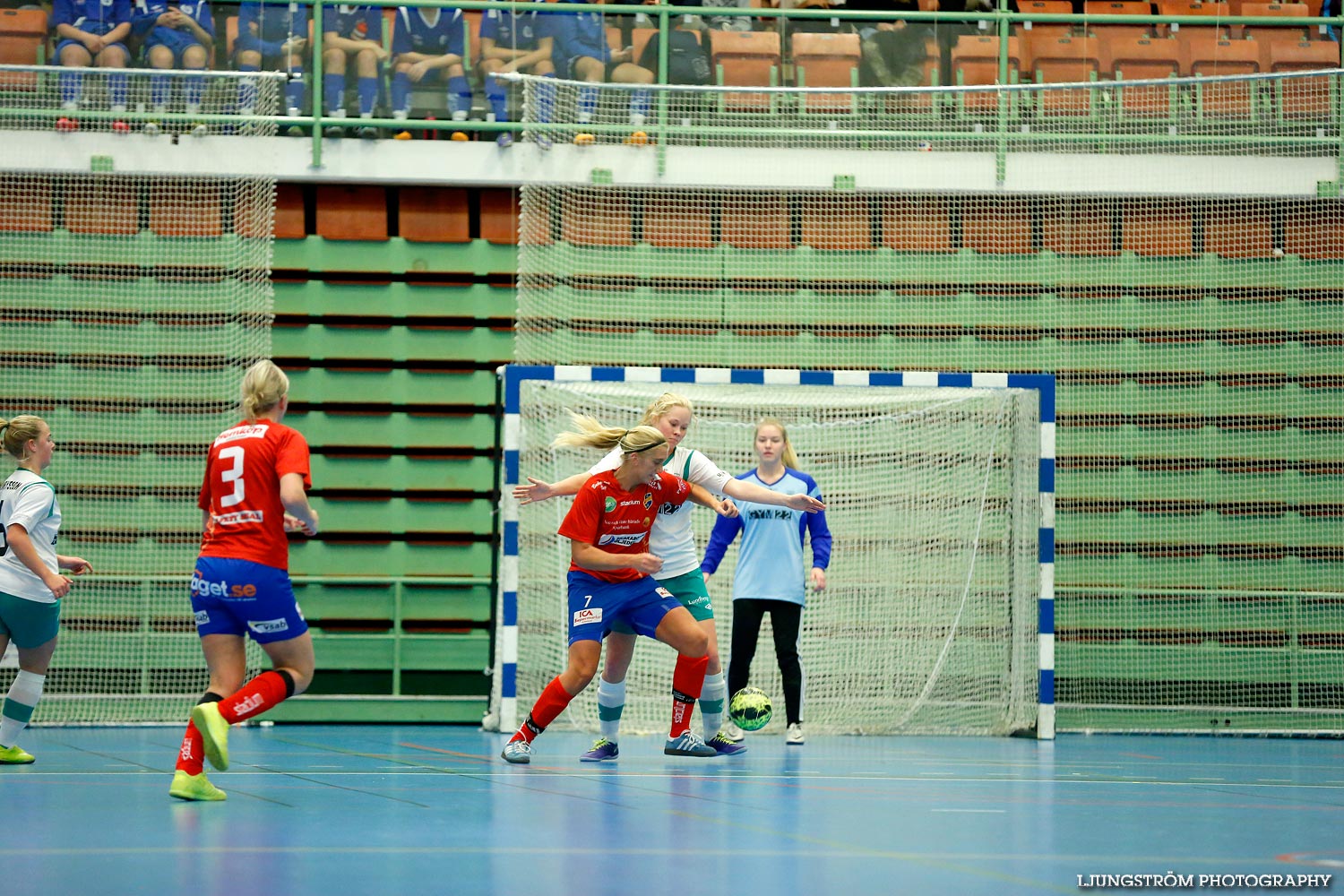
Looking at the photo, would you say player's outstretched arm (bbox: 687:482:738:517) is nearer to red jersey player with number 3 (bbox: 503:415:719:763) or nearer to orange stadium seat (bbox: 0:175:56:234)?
red jersey player with number 3 (bbox: 503:415:719:763)

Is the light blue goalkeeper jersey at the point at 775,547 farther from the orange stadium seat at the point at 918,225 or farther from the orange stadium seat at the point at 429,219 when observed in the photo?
the orange stadium seat at the point at 429,219

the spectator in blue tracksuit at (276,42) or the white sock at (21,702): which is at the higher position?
the spectator in blue tracksuit at (276,42)

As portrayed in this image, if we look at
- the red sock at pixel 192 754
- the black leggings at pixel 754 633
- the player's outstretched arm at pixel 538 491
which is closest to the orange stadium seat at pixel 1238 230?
the black leggings at pixel 754 633

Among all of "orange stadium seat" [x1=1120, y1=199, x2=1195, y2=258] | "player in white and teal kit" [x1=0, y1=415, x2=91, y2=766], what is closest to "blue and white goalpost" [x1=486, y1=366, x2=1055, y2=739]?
"orange stadium seat" [x1=1120, y1=199, x2=1195, y2=258]

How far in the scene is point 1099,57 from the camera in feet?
36.5

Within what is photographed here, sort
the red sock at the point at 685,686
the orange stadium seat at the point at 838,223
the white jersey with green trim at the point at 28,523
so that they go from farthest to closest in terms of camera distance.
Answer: the orange stadium seat at the point at 838,223, the red sock at the point at 685,686, the white jersey with green trim at the point at 28,523

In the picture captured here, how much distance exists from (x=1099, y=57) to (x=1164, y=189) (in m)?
1.29

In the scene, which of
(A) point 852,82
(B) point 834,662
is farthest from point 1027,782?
(A) point 852,82

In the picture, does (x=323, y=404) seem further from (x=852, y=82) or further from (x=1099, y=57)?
(x=1099, y=57)

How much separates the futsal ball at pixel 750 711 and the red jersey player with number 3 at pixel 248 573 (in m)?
2.64

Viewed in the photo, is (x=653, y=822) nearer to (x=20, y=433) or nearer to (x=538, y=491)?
(x=538, y=491)

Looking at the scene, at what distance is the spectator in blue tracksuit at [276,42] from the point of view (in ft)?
35.1

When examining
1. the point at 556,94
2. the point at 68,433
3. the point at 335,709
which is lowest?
the point at 335,709

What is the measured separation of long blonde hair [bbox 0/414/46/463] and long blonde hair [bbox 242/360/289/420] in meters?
1.64
